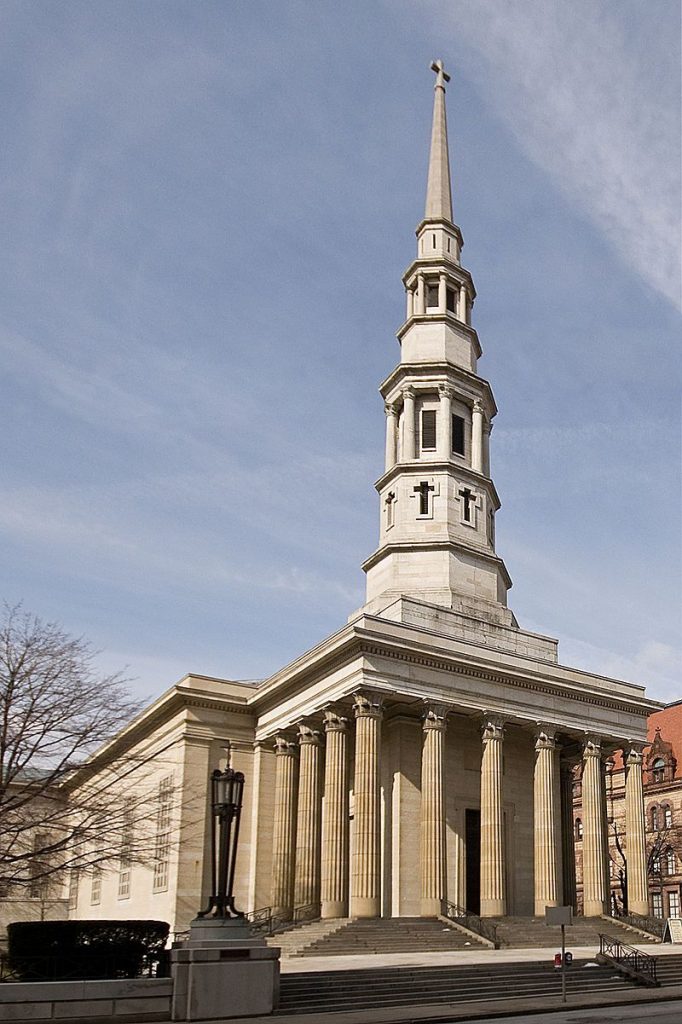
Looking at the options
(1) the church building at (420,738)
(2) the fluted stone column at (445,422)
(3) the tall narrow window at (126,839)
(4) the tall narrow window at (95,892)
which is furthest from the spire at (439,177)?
(4) the tall narrow window at (95,892)

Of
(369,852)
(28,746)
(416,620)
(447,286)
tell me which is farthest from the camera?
(447,286)

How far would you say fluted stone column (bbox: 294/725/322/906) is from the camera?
4375 cm

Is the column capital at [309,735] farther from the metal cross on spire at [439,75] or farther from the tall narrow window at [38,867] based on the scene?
the metal cross on spire at [439,75]

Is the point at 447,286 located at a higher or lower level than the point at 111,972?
higher

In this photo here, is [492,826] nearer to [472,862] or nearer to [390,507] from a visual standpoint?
[472,862]

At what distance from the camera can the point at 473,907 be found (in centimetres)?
4653

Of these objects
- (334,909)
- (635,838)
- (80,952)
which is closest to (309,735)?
(334,909)

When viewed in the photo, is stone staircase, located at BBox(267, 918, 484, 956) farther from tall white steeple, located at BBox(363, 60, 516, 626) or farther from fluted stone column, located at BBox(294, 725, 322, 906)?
tall white steeple, located at BBox(363, 60, 516, 626)

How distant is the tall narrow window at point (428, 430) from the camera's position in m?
54.2

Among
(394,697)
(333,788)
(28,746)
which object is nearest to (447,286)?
(394,697)

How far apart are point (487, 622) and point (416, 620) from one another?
14.6ft

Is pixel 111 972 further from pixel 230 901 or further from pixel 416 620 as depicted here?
pixel 416 620

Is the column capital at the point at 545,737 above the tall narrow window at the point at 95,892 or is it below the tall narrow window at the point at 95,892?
above

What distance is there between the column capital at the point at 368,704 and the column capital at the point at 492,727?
557 centimetres
